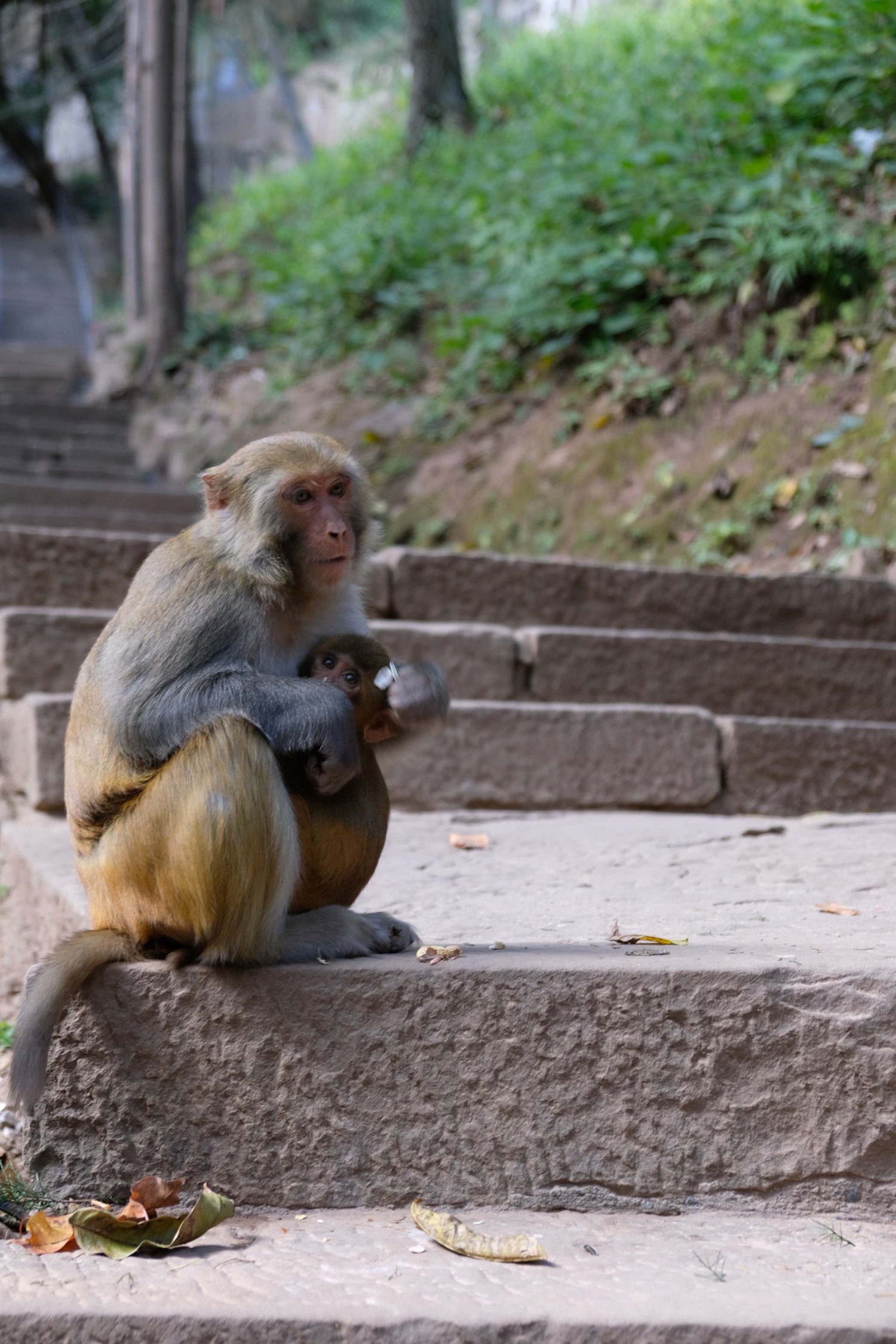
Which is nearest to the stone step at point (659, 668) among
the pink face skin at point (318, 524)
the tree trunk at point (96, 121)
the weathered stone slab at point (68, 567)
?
the weathered stone slab at point (68, 567)

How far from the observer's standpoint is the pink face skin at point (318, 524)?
9.39 ft

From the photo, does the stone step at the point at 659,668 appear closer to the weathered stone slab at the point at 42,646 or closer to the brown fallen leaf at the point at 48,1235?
the weathered stone slab at the point at 42,646

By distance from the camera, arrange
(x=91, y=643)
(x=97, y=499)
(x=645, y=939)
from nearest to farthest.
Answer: (x=645, y=939) → (x=91, y=643) → (x=97, y=499)

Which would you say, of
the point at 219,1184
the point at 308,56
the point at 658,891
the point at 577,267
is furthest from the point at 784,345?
the point at 308,56

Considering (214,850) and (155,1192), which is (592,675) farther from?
(155,1192)

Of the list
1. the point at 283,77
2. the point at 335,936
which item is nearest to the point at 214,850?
the point at 335,936

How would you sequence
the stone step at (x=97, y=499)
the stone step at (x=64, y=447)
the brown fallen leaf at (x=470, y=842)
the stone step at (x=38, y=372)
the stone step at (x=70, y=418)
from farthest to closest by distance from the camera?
the stone step at (x=38, y=372) < the stone step at (x=70, y=418) < the stone step at (x=64, y=447) < the stone step at (x=97, y=499) < the brown fallen leaf at (x=470, y=842)

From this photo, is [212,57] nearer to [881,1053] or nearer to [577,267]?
[577,267]

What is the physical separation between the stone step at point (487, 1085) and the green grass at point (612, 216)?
6.60m

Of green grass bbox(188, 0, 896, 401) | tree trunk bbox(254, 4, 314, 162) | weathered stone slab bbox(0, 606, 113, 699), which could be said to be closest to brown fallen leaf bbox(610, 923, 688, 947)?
weathered stone slab bbox(0, 606, 113, 699)

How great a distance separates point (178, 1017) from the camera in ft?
8.63

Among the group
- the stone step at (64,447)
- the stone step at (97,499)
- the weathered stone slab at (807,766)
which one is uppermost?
the stone step at (64,447)

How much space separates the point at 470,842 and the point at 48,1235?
244 cm

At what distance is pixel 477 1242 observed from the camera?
2412 millimetres
